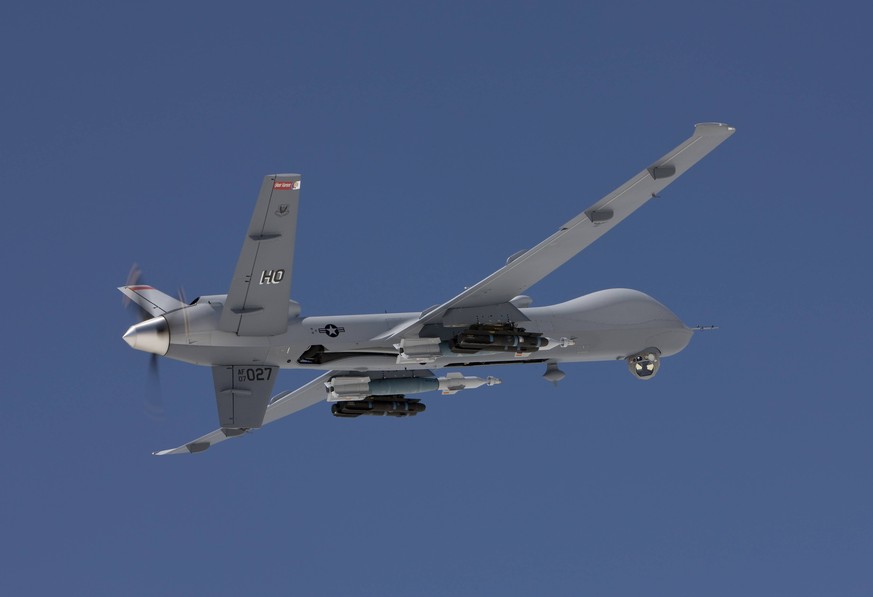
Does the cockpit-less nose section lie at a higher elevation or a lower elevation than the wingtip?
lower

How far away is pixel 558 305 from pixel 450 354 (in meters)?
4.83

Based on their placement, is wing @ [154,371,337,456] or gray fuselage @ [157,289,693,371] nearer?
gray fuselage @ [157,289,693,371]

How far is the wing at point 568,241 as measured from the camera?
55000 mm

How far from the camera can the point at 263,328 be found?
5612 cm

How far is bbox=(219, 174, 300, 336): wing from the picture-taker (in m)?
51.9

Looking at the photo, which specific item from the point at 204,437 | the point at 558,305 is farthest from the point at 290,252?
the point at 204,437

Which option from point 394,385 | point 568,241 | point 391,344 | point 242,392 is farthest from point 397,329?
point 568,241

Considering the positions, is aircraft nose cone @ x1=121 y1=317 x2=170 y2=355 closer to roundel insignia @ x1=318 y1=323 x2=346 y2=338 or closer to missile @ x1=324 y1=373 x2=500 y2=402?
roundel insignia @ x1=318 y1=323 x2=346 y2=338

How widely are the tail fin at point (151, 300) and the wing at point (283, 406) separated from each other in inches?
408

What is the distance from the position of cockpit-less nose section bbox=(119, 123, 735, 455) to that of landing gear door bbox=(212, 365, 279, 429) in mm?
34

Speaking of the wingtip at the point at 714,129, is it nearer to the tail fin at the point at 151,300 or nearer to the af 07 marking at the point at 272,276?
the af 07 marking at the point at 272,276

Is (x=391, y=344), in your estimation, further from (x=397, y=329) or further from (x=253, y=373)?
(x=253, y=373)

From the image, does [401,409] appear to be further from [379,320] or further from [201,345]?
[201,345]

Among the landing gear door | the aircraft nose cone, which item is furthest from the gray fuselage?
the landing gear door
